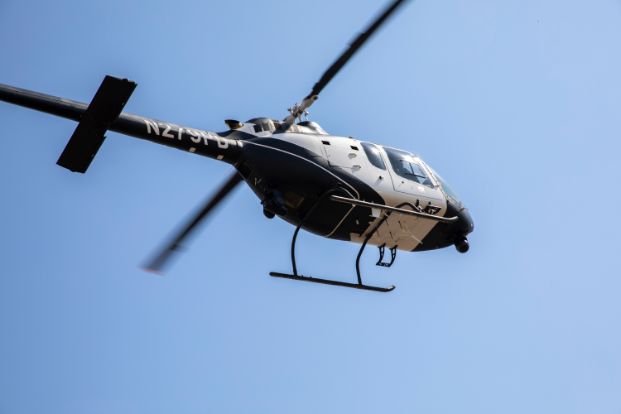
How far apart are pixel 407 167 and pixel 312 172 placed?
69.9 inches

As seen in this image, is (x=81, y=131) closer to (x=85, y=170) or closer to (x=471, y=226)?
(x=85, y=170)

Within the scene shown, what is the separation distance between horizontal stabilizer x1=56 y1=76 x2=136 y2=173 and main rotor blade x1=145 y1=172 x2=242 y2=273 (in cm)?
203

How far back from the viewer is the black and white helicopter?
14.3 meters

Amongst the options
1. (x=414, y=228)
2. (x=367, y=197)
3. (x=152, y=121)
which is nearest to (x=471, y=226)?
(x=414, y=228)

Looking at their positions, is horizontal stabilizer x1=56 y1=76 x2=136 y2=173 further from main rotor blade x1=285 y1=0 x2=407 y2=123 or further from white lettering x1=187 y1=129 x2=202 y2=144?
main rotor blade x1=285 y1=0 x2=407 y2=123

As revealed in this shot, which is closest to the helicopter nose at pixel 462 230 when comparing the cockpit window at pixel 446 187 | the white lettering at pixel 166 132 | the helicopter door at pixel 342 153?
the cockpit window at pixel 446 187

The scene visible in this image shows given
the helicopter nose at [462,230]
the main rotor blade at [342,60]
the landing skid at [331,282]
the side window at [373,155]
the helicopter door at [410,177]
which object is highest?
the main rotor blade at [342,60]

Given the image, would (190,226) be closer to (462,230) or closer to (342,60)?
(342,60)

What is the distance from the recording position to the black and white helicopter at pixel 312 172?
14289 millimetres

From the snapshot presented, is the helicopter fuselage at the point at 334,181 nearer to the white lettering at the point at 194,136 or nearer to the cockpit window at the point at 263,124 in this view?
the cockpit window at the point at 263,124

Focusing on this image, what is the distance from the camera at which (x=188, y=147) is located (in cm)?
1496

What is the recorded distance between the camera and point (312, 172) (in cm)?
1523

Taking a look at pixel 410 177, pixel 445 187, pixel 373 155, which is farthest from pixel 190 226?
pixel 445 187

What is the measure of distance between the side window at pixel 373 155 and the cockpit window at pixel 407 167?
0.20 m
